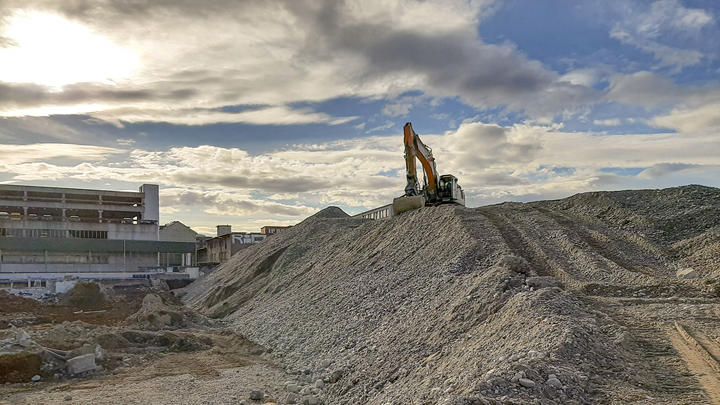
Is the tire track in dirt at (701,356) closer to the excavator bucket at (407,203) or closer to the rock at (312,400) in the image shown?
the rock at (312,400)

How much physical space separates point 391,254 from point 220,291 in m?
15.6

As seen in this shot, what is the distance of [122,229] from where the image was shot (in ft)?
219

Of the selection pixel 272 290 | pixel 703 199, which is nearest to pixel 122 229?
pixel 272 290

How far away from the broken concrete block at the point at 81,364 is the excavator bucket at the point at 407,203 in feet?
52.8

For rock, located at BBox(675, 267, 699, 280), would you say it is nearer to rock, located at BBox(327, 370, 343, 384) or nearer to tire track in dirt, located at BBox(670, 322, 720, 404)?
tire track in dirt, located at BBox(670, 322, 720, 404)

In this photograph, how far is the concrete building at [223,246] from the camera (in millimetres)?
55844

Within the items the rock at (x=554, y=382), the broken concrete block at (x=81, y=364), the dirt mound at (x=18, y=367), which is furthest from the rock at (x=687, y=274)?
the dirt mound at (x=18, y=367)

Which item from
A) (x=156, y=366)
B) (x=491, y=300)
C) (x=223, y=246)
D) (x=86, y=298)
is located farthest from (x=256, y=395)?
(x=223, y=246)

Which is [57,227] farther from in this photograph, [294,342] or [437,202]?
[294,342]

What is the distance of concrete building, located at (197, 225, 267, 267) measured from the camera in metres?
55.8

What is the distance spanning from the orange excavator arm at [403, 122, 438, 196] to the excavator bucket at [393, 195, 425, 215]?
0.62 metres

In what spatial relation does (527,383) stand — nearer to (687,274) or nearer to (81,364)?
(687,274)

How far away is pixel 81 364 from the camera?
53.5 feet

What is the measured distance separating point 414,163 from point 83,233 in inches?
1987
